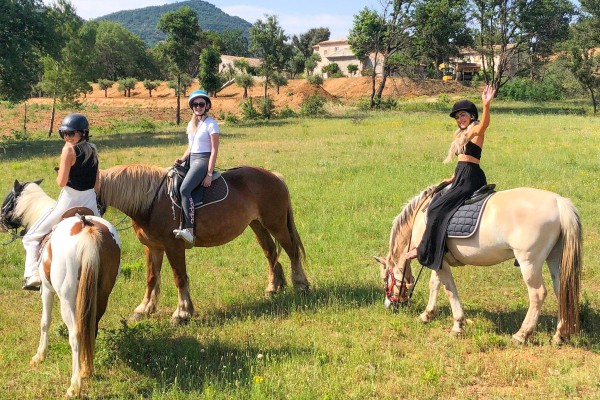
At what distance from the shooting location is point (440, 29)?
42.4 meters

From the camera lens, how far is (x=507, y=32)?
44688 mm

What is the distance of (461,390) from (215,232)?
356 centimetres

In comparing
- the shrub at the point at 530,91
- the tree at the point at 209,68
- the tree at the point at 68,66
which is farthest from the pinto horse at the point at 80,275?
the shrub at the point at 530,91

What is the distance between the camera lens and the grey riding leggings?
6.30m

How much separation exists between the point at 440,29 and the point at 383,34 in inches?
225

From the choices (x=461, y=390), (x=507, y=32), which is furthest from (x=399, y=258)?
(x=507, y=32)

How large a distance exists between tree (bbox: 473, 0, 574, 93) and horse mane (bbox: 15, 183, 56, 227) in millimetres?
41291

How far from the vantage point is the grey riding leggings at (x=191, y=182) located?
6297mm

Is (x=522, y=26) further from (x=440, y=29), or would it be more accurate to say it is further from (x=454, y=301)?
(x=454, y=301)

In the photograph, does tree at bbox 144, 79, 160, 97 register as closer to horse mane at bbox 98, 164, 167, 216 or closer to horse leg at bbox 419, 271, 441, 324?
horse mane at bbox 98, 164, 167, 216

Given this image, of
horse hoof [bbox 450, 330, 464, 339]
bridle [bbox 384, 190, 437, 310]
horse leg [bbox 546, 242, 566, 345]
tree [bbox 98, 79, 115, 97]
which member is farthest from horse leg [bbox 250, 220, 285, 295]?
tree [bbox 98, 79, 115, 97]

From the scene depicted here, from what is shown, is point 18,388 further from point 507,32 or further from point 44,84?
point 507,32

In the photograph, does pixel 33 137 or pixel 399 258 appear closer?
pixel 399 258

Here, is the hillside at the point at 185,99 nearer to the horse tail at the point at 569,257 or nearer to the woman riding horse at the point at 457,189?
the woman riding horse at the point at 457,189
